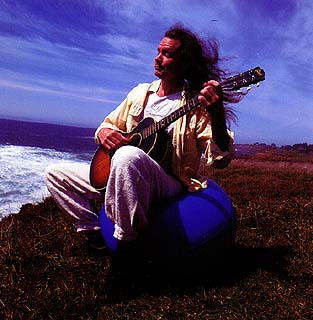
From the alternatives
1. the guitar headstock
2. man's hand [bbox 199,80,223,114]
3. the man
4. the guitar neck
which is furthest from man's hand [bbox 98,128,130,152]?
the guitar headstock

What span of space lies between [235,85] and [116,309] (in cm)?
243

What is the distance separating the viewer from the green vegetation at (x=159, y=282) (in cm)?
358

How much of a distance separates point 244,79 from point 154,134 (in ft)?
3.54

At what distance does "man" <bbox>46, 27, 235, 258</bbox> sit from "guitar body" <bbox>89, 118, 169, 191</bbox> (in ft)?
0.40

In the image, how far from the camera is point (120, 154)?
3564 millimetres

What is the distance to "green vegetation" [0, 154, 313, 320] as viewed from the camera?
3580 millimetres

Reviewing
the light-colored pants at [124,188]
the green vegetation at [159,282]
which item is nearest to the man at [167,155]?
the light-colored pants at [124,188]

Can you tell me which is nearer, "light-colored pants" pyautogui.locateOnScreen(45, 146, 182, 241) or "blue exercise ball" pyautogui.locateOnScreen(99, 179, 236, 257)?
"light-colored pants" pyautogui.locateOnScreen(45, 146, 182, 241)

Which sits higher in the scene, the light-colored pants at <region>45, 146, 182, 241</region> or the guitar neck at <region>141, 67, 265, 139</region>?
the guitar neck at <region>141, 67, 265, 139</region>

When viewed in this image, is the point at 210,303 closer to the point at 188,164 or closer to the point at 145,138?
the point at 188,164

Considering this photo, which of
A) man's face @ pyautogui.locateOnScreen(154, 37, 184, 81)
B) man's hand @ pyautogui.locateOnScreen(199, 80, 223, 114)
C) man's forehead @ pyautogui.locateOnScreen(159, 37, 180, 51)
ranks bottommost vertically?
man's hand @ pyautogui.locateOnScreen(199, 80, 223, 114)

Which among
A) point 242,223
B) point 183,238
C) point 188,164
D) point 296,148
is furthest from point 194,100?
point 296,148

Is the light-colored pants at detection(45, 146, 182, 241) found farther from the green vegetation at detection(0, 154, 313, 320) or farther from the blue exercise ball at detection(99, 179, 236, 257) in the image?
the green vegetation at detection(0, 154, 313, 320)

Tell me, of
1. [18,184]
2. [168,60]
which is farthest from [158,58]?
[18,184]
